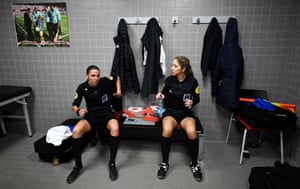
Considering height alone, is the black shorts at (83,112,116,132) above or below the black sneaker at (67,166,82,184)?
above

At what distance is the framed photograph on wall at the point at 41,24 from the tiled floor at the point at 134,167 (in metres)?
1.42

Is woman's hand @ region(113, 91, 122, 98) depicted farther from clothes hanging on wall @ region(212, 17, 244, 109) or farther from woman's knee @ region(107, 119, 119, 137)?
clothes hanging on wall @ region(212, 17, 244, 109)

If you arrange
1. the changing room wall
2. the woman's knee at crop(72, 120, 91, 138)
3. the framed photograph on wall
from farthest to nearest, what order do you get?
the framed photograph on wall
the changing room wall
the woman's knee at crop(72, 120, 91, 138)

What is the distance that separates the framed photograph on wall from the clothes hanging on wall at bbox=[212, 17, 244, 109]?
6.60 feet

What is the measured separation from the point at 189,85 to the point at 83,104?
156cm

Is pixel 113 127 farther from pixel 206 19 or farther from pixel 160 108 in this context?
pixel 206 19

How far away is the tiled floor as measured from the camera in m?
1.82

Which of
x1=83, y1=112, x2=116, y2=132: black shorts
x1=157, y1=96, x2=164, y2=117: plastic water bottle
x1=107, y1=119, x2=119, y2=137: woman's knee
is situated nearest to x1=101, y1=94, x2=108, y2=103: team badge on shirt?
x1=83, y1=112, x2=116, y2=132: black shorts

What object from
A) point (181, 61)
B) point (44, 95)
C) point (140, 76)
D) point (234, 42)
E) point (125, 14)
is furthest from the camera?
point (44, 95)

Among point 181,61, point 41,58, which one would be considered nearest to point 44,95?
point 41,58

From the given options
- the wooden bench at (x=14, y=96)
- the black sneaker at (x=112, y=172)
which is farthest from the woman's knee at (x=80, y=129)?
the wooden bench at (x=14, y=96)

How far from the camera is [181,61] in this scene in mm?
2021

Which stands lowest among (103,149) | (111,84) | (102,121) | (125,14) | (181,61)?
(103,149)

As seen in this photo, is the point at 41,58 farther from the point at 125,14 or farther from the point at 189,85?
the point at 189,85
